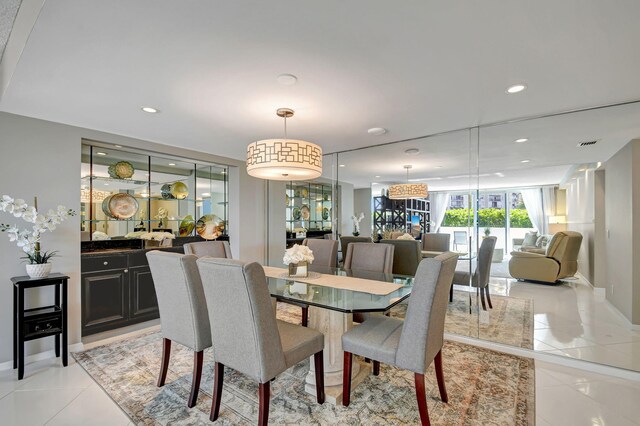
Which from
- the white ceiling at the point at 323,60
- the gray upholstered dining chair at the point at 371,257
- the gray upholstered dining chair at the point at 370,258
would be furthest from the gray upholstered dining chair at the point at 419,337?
the white ceiling at the point at 323,60

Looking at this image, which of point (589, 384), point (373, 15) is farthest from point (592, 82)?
point (589, 384)

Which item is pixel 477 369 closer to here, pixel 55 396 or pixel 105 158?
pixel 55 396

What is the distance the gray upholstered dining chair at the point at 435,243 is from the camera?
12.2 ft

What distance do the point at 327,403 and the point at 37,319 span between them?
104 inches

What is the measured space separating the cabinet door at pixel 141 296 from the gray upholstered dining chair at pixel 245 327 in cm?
222

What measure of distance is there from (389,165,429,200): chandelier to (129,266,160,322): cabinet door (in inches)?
140

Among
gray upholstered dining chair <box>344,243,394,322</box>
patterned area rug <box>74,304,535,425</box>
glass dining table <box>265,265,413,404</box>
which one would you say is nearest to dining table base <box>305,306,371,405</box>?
glass dining table <box>265,265,413,404</box>

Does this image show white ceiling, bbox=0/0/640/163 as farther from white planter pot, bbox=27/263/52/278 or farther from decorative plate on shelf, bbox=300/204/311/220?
decorative plate on shelf, bbox=300/204/311/220

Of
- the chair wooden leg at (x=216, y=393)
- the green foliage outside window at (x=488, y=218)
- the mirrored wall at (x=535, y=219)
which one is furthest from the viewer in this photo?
the green foliage outside window at (x=488, y=218)

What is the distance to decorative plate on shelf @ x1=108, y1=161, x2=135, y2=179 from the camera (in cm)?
358

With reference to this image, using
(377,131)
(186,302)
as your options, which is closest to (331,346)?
(186,302)

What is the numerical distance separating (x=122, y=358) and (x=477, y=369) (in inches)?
130

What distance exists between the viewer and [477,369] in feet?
8.32

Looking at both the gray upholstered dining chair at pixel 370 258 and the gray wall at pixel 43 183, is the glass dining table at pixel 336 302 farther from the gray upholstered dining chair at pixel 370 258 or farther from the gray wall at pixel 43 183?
the gray wall at pixel 43 183
